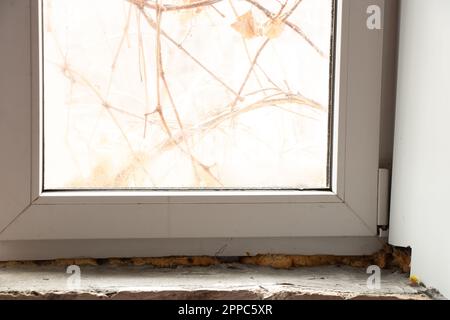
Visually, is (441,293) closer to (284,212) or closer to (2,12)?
(284,212)

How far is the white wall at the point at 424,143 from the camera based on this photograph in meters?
0.72

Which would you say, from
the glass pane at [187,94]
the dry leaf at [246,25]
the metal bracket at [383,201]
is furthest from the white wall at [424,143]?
the dry leaf at [246,25]

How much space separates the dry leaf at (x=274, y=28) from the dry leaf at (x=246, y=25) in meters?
0.02

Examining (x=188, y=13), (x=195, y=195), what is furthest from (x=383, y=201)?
(x=188, y=13)

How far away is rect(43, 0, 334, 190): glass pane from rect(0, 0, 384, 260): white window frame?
0.04 meters

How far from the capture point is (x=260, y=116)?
0.90 meters

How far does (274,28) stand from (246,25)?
0.16ft

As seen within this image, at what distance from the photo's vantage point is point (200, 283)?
0.81m

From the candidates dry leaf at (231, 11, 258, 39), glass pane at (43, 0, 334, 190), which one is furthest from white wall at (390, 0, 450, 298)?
dry leaf at (231, 11, 258, 39)

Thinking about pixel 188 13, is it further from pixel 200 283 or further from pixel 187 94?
pixel 200 283

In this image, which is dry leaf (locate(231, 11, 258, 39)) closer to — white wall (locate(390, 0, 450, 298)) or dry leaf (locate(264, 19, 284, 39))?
dry leaf (locate(264, 19, 284, 39))

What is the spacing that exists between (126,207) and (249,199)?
205 millimetres

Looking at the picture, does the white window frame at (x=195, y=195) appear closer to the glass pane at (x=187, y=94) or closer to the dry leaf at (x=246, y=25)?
the glass pane at (x=187, y=94)
